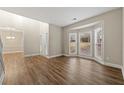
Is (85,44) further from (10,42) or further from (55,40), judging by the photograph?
(10,42)

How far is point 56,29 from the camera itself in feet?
22.3

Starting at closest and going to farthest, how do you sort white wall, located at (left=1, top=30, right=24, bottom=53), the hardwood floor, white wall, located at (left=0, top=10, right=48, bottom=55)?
1. the hardwood floor
2. white wall, located at (left=0, top=10, right=48, bottom=55)
3. white wall, located at (left=1, top=30, right=24, bottom=53)

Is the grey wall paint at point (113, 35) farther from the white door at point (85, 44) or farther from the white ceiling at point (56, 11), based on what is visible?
the white door at point (85, 44)

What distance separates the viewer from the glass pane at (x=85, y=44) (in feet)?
20.4

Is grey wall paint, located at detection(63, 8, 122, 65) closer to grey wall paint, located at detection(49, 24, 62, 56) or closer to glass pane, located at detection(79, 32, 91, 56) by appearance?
glass pane, located at detection(79, 32, 91, 56)

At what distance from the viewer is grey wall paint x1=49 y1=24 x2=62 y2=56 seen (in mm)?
6336

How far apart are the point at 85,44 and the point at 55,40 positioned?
2320mm

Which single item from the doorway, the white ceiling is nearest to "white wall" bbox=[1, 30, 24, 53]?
the doorway

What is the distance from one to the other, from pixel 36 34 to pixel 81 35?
3.87m

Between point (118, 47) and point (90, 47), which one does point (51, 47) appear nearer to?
point (90, 47)

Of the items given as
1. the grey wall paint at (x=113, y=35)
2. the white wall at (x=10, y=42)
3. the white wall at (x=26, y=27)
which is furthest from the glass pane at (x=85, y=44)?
the white wall at (x=10, y=42)

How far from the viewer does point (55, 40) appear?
264 inches
